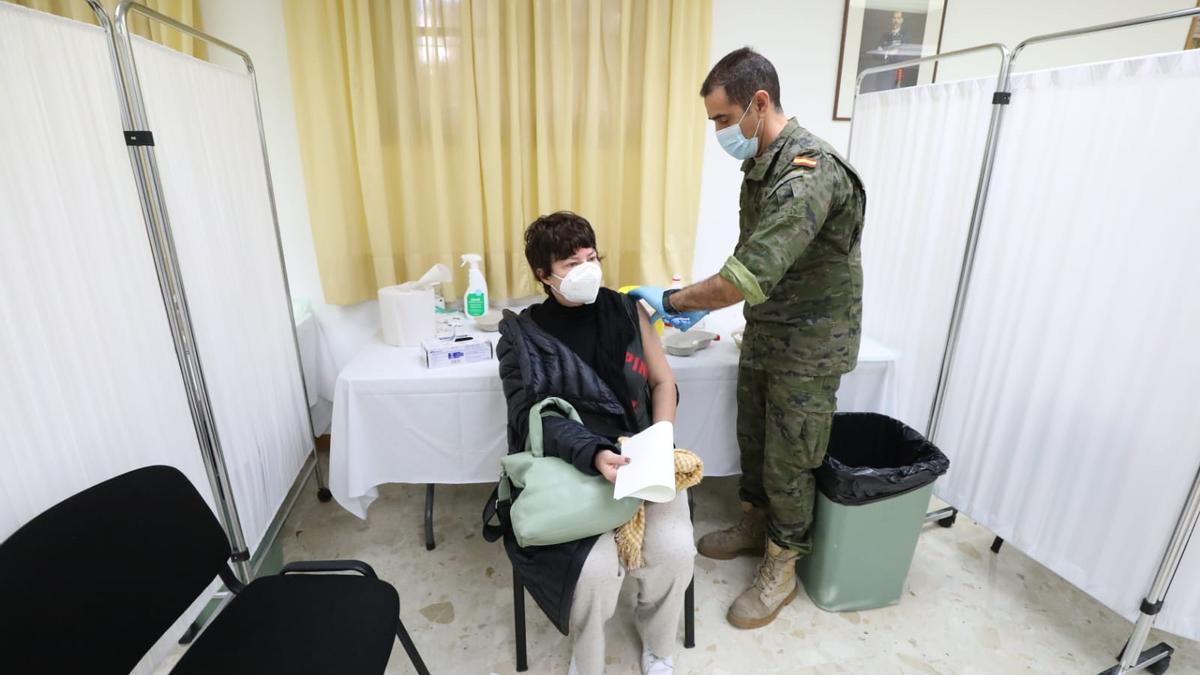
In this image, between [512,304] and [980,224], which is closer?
[980,224]

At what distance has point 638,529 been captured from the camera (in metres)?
1.38

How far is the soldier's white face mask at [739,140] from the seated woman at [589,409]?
0.44 meters

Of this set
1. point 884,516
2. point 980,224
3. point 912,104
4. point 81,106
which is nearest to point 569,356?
point 884,516

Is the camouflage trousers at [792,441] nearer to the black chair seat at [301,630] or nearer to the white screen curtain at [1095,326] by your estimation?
the white screen curtain at [1095,326]

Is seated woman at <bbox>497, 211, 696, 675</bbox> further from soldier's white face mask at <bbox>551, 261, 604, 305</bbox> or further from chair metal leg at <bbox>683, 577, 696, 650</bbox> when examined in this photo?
chair metal leg at <bbox>683, 577, 696, 650</bbox>

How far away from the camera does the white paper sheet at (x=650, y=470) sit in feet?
3.89

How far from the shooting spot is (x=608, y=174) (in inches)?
93.7

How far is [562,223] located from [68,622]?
1231 millimetres

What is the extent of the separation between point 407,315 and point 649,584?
1204 millimetres

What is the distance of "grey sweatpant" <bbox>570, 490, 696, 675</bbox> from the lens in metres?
1.31

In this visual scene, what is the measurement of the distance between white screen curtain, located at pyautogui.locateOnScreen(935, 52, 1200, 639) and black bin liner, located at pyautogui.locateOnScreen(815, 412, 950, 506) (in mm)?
282

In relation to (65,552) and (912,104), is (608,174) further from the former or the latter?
(65,552)

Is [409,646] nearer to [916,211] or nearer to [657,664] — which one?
[657,664]

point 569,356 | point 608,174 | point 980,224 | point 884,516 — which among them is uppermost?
point 608,174
